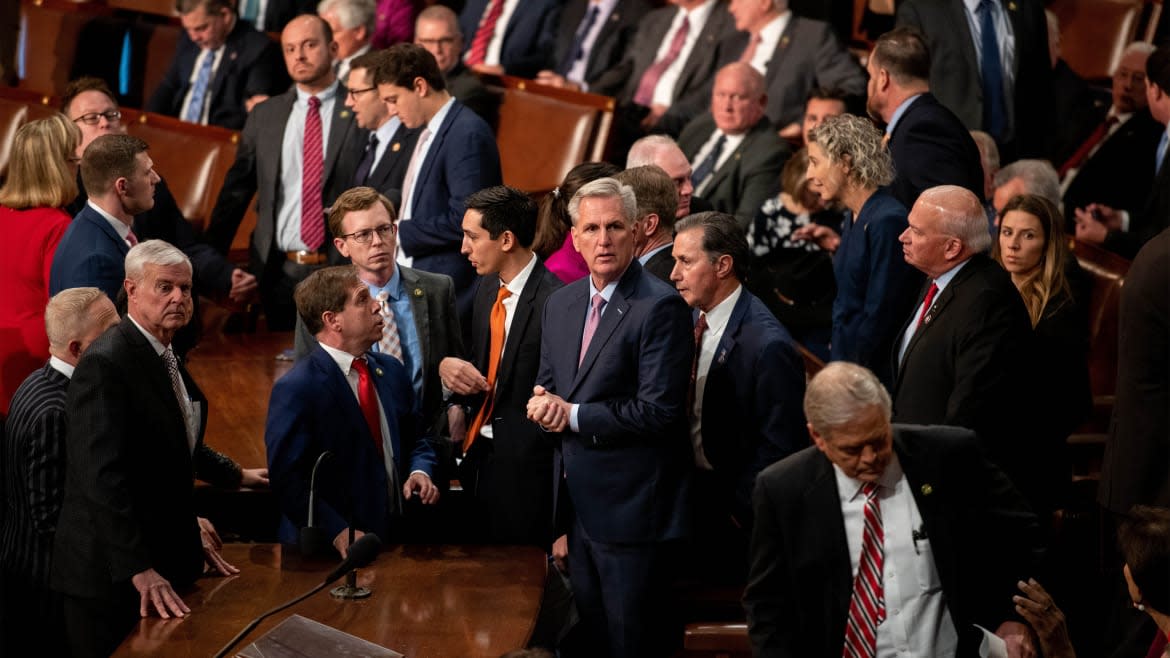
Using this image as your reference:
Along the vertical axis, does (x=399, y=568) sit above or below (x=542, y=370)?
below

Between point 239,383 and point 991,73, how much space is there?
3425mm

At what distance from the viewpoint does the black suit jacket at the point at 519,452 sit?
435 centimetres

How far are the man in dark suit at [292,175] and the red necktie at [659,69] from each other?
6.18 feet

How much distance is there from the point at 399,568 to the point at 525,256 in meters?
1.07

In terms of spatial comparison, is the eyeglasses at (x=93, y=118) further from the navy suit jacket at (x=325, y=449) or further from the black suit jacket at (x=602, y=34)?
the black suit jacket at (x=602, y=34)

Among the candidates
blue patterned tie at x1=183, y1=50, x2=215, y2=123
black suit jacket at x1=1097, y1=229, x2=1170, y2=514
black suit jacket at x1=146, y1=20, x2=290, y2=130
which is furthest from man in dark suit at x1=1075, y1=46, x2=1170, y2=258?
blue patterned tie at x1=183, y1=50, x2=215, y2=123

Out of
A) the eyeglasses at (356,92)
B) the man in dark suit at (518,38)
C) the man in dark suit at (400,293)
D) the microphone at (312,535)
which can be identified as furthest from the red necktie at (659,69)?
the microphone at (312,535)

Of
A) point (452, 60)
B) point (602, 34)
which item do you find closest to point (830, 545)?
point (452, 60)

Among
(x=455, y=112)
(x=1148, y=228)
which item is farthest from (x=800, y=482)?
(x=1148, y=228)

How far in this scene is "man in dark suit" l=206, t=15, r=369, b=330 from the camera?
6.05 metres

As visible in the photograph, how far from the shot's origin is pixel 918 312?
4.14 metres

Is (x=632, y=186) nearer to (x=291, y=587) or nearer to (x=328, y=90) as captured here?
(x=291, y=587)

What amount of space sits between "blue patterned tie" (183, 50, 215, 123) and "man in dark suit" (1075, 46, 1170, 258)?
412cm

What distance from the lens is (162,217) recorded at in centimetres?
551
